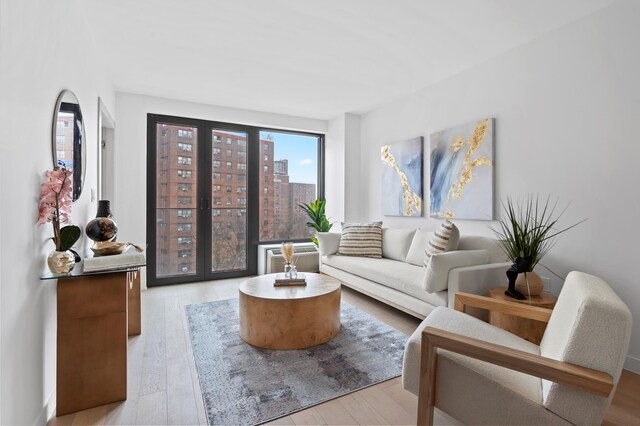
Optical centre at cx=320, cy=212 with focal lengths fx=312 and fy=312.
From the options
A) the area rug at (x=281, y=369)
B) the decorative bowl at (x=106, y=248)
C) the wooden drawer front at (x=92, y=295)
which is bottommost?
the area rug at (x=281, y=369)

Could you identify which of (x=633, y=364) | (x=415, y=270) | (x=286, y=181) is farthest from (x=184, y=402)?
(x=286, y=181)

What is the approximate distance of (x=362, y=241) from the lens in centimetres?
400

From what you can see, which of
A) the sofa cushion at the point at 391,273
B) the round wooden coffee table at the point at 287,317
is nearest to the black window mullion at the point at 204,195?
the sofa cushion at the point at 391,273

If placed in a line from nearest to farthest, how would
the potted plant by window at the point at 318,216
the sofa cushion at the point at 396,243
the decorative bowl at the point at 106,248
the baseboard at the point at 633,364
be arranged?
the decorative bowl at the point at 106,248 < the baseboard at the point at 633,364 < the sofa cushion at the point at 396,243 < the potted plant by window at the point at 318,216

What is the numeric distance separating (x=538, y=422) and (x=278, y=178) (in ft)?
14.4

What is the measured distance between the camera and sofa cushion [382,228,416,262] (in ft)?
12.2

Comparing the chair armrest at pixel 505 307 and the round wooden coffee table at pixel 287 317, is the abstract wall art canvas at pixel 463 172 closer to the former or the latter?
the chair armrest at pixel 505 307

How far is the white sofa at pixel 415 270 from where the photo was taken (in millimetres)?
2494

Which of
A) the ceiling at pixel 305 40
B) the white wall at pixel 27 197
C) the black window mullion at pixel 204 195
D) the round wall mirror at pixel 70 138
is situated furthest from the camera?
the black window mullion at pixel 204 195

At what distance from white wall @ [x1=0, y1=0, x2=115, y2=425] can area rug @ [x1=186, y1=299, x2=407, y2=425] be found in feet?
2.68

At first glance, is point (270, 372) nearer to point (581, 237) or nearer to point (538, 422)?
point (538, 422)

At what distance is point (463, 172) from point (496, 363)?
252 cm

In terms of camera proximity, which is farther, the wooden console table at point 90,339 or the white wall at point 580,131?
the white wall at point 580,131

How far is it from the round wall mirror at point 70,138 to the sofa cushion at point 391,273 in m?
2.64
